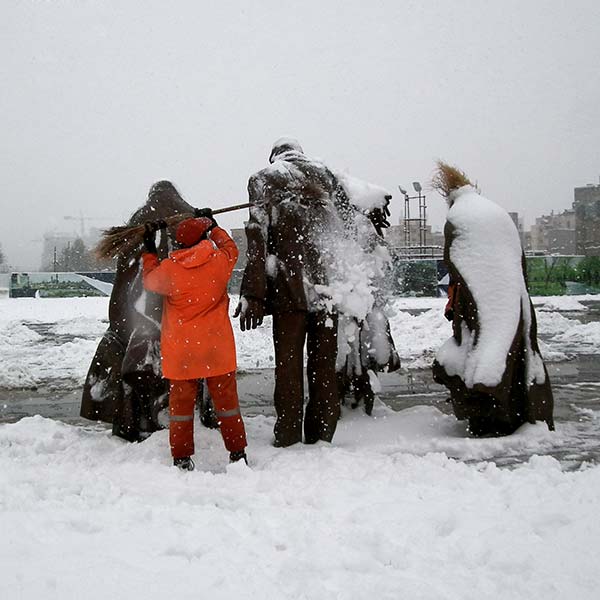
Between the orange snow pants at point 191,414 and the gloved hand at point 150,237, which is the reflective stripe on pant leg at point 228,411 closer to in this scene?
the orange snow pants at point 191,414

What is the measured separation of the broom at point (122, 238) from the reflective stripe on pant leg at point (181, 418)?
0.96m

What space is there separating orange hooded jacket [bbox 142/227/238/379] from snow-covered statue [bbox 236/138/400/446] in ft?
0.87

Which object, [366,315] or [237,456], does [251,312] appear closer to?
[237,456]

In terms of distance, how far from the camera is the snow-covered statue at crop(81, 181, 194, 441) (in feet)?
12.2

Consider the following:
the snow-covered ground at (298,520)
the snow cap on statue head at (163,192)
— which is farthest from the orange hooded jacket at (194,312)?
the snow cap on statue head at (163,192)

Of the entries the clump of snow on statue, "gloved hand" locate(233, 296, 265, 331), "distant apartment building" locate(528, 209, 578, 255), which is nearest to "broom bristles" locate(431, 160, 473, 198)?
the clump of snow on statue

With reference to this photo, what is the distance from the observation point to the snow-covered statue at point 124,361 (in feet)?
12.2

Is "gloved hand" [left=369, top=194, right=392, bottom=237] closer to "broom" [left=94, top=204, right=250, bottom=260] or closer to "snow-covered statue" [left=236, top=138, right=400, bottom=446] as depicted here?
"snow-covered statue" [left=236, top=138, right=400, bottom=446]

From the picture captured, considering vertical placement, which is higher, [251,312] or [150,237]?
[150,237]

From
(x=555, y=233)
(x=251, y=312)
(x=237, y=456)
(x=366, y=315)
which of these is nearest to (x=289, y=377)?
(x=251, y=312)

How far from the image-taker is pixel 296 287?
3574mm

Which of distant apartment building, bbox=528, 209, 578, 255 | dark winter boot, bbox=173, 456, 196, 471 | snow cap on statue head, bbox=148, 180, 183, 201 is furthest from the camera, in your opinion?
distant apartment building, bbox=528, 209, 578, 255

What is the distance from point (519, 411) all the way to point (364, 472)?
1.40 meters

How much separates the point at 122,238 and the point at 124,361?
757mm
